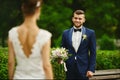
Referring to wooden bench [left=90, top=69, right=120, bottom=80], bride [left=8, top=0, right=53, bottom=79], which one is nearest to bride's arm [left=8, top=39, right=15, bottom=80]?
bride [left=8, top=0, right=53, bottom=79]

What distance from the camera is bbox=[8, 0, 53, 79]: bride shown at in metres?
5.49

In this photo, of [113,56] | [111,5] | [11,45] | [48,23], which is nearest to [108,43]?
[113,56]

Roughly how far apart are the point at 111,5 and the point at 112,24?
1.64 m

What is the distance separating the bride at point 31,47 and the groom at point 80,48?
2841 millimetres

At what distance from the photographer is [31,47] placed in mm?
5488

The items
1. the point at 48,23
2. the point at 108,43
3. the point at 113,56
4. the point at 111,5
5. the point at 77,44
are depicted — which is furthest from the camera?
the point at 111,5

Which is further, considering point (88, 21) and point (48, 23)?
point (88, 21)

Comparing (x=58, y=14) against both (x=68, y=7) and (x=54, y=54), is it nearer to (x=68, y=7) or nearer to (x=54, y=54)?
(x=68, y=7)

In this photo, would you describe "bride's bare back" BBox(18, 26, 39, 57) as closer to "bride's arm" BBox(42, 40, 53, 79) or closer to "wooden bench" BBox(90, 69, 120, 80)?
"bride's arm" BBox(42, 40, 53, 79)

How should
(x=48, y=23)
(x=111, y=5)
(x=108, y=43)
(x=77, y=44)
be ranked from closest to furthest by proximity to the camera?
(x=77, y=44) < (x=108, y=43) < (x=48, y=23) < (x=111, y=5)

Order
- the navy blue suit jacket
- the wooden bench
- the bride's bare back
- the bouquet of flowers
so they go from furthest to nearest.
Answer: the wooden bench
the bouquet of flowers
the navy blue suit jacket
the bride's bare back

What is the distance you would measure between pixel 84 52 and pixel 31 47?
3000 millimetres

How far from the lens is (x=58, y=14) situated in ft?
126

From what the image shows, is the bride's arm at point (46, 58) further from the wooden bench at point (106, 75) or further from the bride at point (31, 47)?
the wooden bench at point (106, 75)
